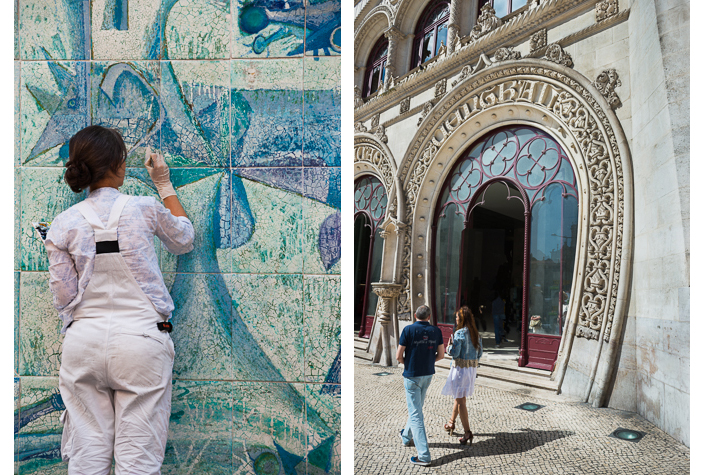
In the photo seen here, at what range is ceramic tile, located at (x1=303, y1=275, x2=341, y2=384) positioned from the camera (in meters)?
1.67

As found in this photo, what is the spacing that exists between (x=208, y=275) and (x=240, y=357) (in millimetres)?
400

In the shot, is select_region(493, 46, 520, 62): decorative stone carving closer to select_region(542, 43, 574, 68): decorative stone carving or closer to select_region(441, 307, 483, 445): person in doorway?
select_region(542, 43, 574, 68): decorative stone carving

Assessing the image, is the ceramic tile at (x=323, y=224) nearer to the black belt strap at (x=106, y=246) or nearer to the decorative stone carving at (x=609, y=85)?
the black belt strap at (x=106, y=246)

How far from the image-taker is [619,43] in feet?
6.88

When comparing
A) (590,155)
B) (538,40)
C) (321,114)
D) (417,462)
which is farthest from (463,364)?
(538,40)

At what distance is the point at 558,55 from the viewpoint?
2.26m

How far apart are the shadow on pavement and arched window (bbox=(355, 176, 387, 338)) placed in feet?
3.09

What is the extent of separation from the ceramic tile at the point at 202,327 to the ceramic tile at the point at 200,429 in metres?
0.07

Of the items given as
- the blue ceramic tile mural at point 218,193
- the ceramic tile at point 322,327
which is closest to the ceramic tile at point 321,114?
the blue ceramic tile mural at point 218,193

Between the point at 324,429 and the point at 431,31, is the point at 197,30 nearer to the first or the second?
the point at 431,31

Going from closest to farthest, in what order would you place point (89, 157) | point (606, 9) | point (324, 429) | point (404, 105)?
point (89, 157) < point (324, 429) < point (606, 9) < point (404, 105)

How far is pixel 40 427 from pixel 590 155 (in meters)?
3.14

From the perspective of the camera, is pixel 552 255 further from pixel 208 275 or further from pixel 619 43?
pixel 208 275

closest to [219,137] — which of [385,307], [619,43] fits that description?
[385,307]
